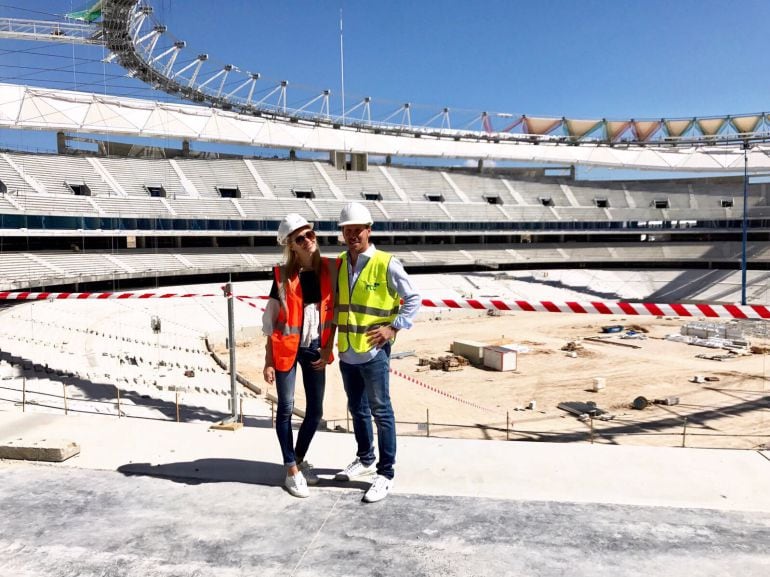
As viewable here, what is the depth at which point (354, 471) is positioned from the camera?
3.66 m

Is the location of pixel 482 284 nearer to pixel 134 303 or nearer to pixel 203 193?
pixel 203 193

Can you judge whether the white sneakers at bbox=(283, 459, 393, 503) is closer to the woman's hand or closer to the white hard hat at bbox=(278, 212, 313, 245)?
the woman's hand

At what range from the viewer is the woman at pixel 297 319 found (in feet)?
11.6

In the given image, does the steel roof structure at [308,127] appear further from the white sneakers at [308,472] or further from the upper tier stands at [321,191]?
the white sneakers at [308,472]

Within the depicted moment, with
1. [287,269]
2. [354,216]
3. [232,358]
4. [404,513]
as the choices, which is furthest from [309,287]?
[232,358]

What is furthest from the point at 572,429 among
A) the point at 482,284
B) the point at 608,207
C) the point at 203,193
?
the point at 608,207

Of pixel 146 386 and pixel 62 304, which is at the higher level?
pixel 62 304

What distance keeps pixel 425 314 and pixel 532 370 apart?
13682 mm

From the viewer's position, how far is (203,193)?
38.0 m

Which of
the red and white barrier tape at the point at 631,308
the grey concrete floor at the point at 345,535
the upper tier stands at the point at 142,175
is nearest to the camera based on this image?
the grey concrete floor at the point at 345,535

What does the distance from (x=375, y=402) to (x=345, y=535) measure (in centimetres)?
95

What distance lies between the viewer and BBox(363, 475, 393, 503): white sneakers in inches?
128

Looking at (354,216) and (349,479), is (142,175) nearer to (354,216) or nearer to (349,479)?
(354,216)

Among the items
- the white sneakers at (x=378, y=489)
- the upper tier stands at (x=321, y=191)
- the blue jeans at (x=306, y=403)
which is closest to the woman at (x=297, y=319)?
the blue jeans at (x=306, y=403)
